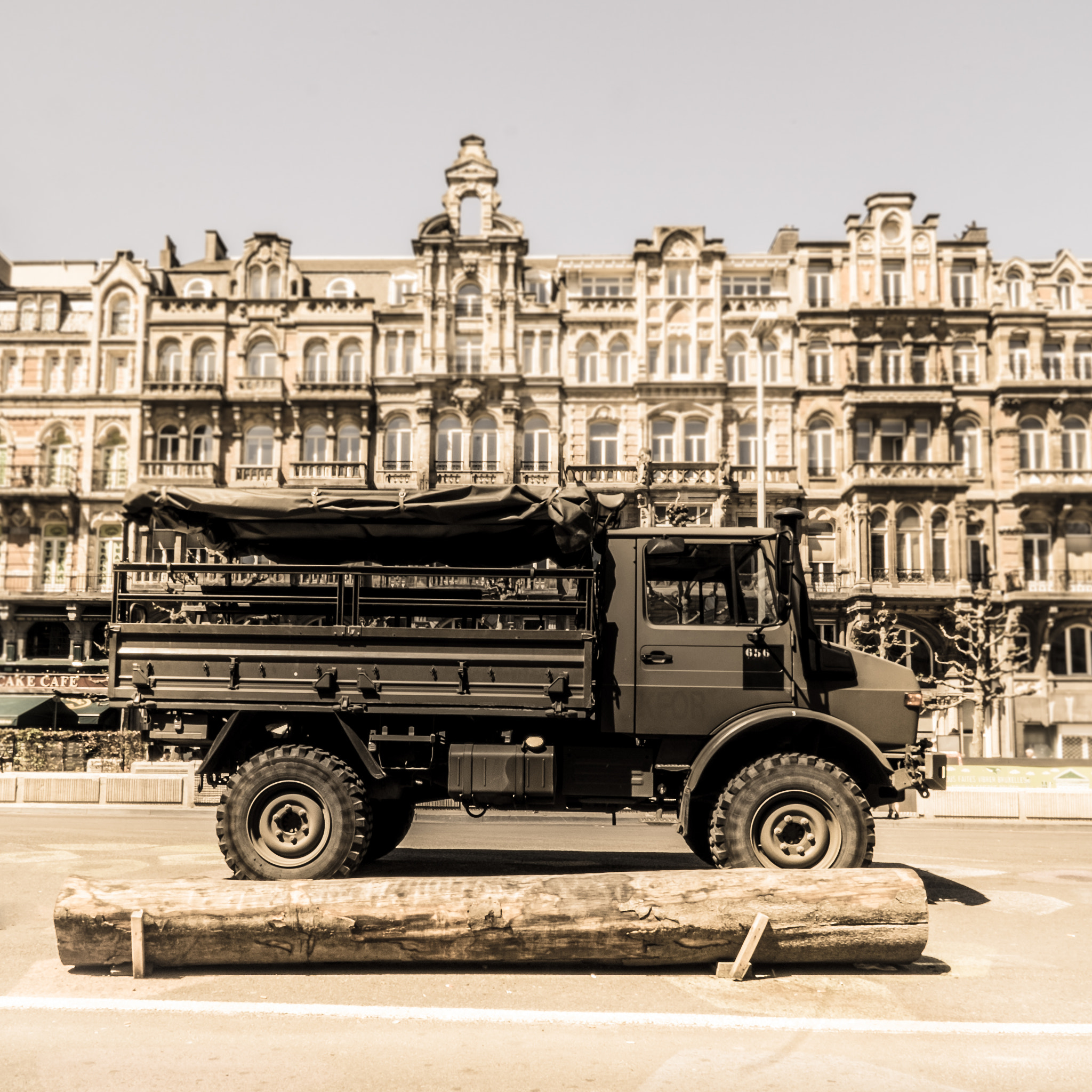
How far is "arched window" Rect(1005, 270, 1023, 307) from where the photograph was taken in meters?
43.3

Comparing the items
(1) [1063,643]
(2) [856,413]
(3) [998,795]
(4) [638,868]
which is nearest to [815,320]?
(2) [856,413]

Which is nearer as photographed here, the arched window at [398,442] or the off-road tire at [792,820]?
the off-road tire at [792,820]

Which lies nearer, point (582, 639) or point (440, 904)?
point (440, 904)

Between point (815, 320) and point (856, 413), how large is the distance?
4.25m

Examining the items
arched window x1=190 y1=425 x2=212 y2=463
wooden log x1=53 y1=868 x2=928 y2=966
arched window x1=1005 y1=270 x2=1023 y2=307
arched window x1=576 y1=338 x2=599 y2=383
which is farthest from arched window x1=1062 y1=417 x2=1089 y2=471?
wooden log x1=53 y1=868 x2=928 y2=966

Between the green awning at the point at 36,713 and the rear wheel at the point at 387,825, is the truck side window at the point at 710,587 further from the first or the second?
the green awning at the point at 36,713

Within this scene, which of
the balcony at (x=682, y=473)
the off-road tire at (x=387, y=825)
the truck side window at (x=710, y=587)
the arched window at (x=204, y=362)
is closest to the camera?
→ the truck side window at (x=710, y=587)

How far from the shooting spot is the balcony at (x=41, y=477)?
43219 millimetres

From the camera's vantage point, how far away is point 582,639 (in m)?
8.52

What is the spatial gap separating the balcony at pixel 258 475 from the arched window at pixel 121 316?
8421mm

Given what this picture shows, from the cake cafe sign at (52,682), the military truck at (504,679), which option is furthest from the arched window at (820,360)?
the military truck at (504,679)

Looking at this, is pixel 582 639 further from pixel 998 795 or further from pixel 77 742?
pixel 77 742

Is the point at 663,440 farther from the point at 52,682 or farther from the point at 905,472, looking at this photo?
the point at 52,682

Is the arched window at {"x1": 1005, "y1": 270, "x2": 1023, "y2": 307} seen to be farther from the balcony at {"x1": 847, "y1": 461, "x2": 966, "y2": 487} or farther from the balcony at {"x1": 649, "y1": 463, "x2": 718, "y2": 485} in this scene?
the balcony at {"x1": 649, "y1": 463, "x2": 718, "y2": 485}
